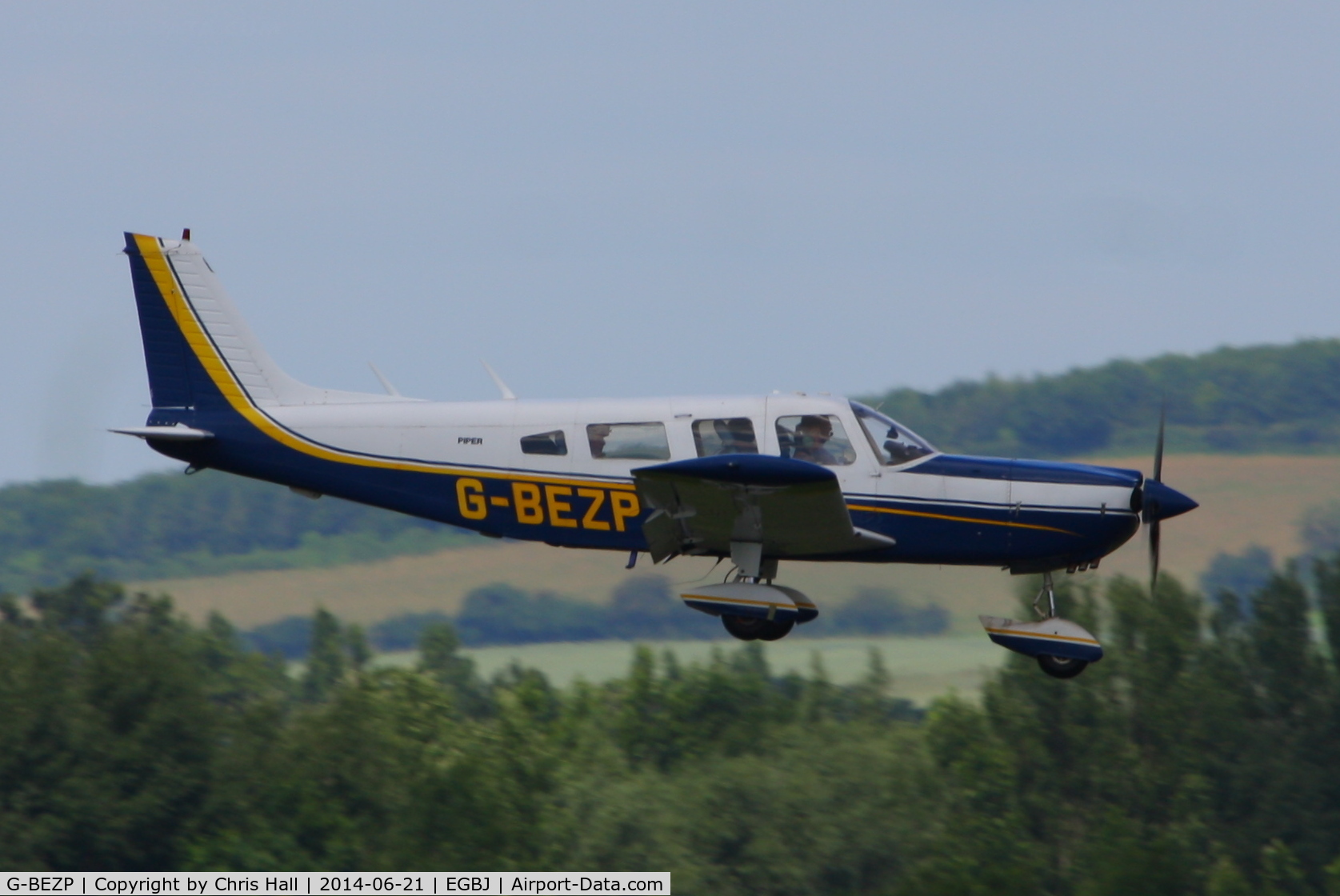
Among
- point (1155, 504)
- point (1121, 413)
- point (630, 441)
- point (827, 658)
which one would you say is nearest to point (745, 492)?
point (630, 441)

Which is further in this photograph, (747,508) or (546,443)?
(546,443)

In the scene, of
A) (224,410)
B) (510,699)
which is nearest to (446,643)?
(510,699)

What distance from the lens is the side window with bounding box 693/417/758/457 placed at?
15.9 m

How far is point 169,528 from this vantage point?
97.8 m

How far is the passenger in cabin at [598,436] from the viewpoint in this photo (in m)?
16.4

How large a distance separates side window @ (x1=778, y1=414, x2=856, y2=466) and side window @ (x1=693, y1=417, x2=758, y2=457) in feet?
0.99

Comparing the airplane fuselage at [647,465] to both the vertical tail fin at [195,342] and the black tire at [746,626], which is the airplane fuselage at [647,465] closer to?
the black tire at [746,626]

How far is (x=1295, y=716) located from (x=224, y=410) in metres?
43.9

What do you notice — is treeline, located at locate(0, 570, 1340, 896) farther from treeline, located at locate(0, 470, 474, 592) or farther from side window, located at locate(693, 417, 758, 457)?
side window, located at locate(693, 417, 758, 457)

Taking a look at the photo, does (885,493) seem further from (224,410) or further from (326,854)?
(326,854)

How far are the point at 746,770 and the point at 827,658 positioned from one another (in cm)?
1078

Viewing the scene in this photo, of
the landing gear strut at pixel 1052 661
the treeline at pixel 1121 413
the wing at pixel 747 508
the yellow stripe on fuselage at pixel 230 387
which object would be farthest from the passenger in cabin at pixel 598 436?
the treeline at pixel 1121 413

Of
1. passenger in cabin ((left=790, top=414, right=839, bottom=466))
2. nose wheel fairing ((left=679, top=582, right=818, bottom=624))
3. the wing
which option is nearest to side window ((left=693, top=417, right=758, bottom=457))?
passenger in cabin ((left=790, top=414, right=839, bottom=466))

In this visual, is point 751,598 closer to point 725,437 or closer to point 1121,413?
point 725,437
